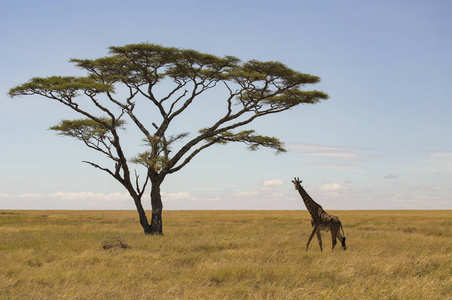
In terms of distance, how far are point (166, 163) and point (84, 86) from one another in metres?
5.92

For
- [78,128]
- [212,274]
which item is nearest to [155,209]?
[78,128]

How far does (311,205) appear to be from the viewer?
15.8 m

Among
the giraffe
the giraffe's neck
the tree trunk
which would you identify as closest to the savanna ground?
the giraffe

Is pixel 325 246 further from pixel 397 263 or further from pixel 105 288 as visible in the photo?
pixel 105 288

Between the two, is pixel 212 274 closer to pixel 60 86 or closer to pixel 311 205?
pixel 311 205

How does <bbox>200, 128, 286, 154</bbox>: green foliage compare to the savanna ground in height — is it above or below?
above

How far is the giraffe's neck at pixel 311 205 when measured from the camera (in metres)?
15.6

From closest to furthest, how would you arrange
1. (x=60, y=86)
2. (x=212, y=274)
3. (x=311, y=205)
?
(x=212, y=274) → (x=311, y=205) → (x=60, y=86)

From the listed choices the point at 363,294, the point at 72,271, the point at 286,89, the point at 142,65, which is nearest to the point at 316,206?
the point at 363,294

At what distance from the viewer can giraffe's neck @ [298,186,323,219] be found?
1557cm

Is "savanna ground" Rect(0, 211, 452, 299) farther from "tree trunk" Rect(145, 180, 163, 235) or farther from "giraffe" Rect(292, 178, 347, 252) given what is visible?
"tree trunk" Rect(145, 180, 163, 235)

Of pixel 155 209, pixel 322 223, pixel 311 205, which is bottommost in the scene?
pixel 322 223

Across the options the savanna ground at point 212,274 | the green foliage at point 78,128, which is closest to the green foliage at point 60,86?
the green foliage at point 78,128

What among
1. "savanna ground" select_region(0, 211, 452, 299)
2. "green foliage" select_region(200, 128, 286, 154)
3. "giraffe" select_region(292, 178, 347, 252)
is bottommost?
"savanna ground" select_region(0, 211, 452, 299)
